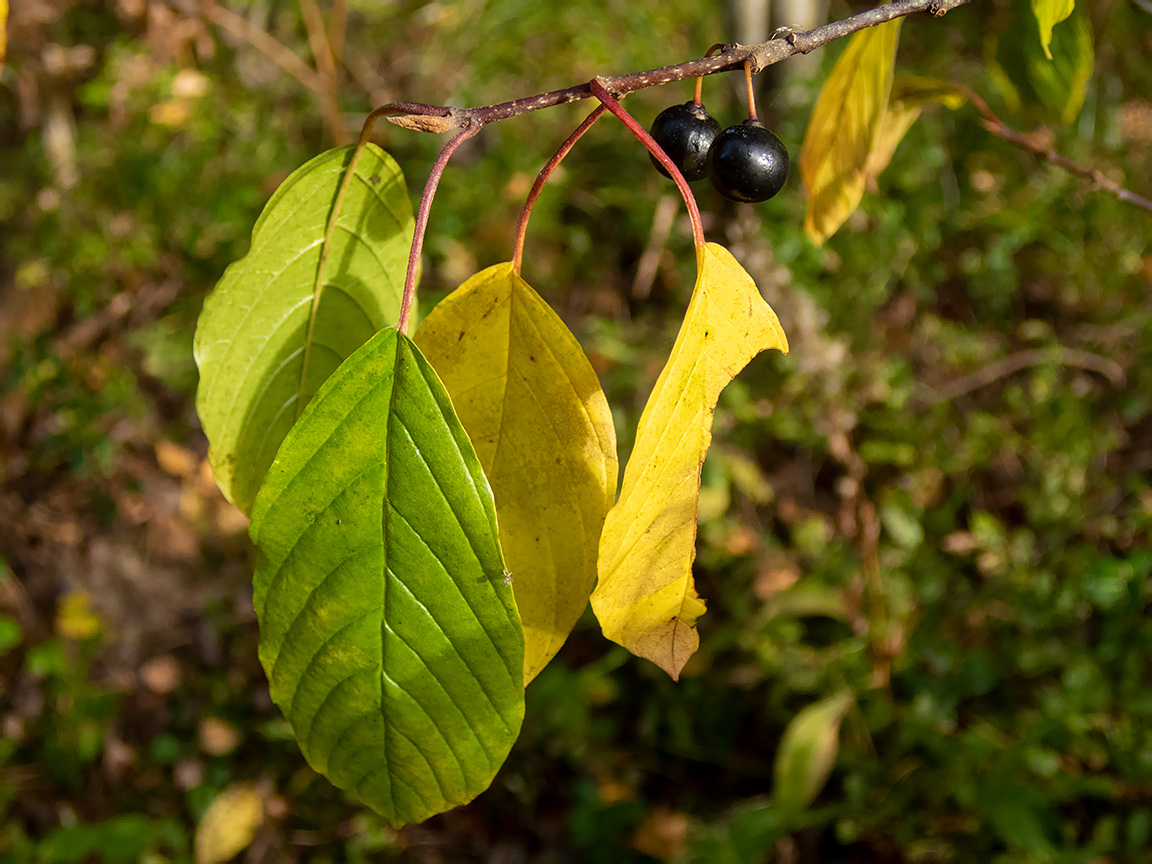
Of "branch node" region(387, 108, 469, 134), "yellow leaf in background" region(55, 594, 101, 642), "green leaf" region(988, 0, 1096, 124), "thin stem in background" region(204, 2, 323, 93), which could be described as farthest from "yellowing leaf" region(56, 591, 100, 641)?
"green leaf" region(988, 0, 1096, 124)

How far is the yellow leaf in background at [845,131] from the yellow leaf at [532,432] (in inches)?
17.6

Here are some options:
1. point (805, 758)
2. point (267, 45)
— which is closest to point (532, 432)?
point (805, 758)

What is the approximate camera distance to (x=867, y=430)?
→ 2.07 meters

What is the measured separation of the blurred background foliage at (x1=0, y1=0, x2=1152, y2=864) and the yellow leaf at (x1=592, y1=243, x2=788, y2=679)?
84 cm

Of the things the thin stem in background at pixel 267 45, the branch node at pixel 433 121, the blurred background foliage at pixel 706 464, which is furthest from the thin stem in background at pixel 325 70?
the branch node at pixel 433 121

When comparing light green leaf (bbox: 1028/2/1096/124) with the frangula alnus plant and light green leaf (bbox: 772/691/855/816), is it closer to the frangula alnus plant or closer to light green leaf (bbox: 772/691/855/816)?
the frangula alnus plant

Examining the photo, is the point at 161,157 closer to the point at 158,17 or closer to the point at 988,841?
the point at 158,17

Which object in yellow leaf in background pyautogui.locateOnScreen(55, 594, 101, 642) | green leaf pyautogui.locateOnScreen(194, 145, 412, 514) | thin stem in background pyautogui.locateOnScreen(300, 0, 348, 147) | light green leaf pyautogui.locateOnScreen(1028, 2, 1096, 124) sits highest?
thin stem in background pyautogui.locateOnScreen(300, 0, 348, 147)

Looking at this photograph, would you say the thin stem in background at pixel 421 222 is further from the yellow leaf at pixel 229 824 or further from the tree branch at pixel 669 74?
the yellow leaf at pixel 229 824

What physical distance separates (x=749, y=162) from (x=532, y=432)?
0.28 meters

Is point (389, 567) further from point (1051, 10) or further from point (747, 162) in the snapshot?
point (1051, 10)

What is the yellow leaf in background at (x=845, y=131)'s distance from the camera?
859mm

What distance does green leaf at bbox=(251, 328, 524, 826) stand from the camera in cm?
55

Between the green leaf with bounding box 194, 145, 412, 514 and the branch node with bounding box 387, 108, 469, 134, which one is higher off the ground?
the branch node with bounding box 387, 108, 469, 134
